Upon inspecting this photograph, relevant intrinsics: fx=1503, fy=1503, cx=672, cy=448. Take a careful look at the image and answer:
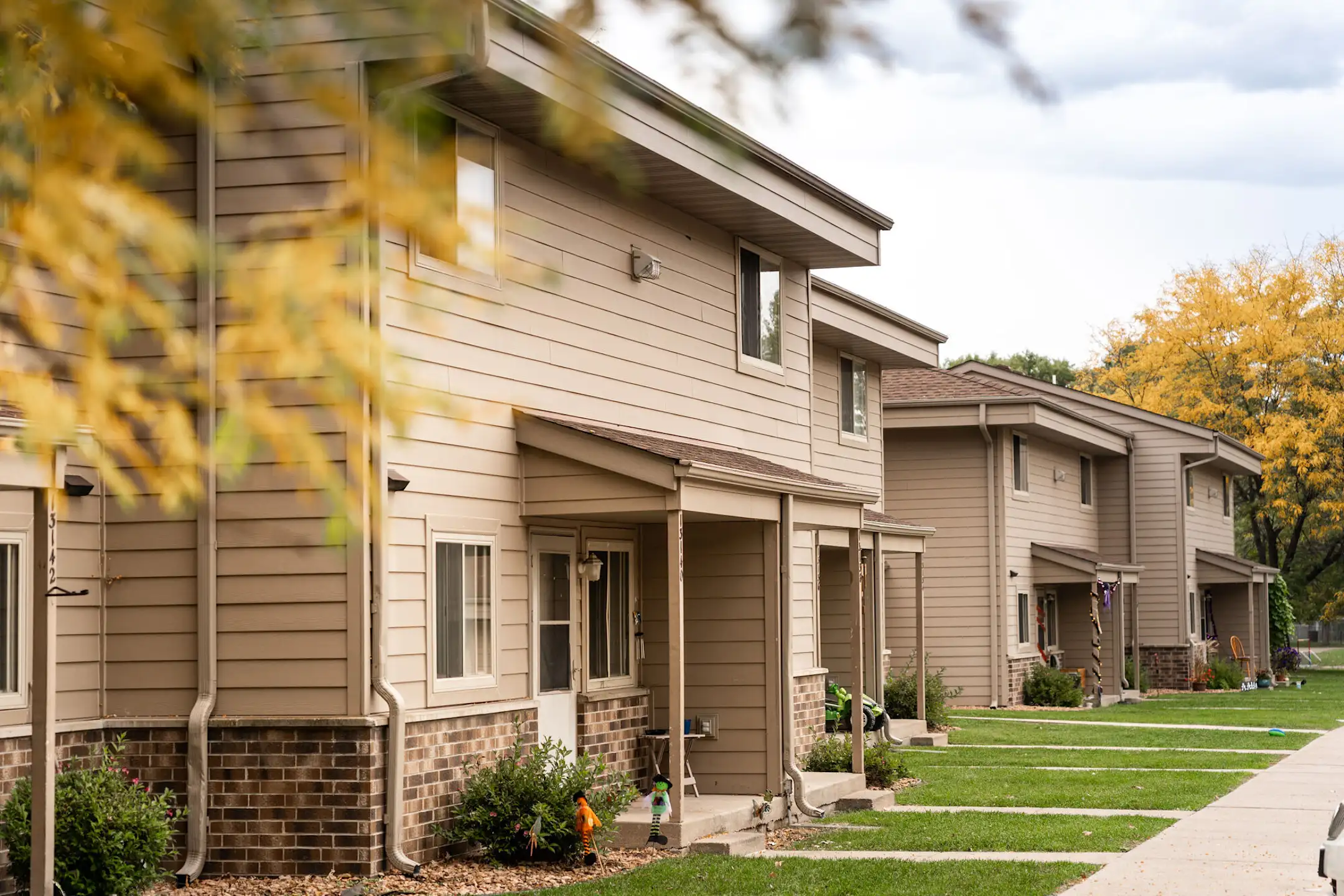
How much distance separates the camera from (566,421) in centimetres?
1205

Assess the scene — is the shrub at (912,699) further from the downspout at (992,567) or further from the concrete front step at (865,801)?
the concrete front step at (865,801)

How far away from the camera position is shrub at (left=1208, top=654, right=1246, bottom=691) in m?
34.4

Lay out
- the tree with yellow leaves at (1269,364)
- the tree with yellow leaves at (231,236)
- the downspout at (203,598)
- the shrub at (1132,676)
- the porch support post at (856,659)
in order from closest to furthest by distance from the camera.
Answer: the tree with yellow leaves at (231,236) → the downspout at (203,598) → the porch support post at (856,659) → the shrub at (1132,676) → the tree with yellow leaves at (1269,364)

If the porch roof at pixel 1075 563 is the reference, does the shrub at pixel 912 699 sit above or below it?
below

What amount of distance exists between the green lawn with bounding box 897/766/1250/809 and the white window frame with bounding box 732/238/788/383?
454cm

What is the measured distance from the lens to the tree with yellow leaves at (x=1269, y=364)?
131 ft

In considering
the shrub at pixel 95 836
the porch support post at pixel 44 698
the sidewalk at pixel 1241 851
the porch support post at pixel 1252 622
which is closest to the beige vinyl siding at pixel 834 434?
the sidewalk at pixel 1241 851

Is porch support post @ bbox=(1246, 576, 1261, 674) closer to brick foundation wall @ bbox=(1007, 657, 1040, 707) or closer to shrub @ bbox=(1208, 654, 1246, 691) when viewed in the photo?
shrub @ bbox=(1208, 654, 1246, 691)

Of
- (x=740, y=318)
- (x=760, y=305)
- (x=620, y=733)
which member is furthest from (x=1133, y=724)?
(x=620, y=733)

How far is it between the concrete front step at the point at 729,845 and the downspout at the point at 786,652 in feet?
4.22

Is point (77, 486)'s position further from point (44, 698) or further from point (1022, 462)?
point (1022, 462)

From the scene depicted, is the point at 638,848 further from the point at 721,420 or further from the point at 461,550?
the point at 721,420

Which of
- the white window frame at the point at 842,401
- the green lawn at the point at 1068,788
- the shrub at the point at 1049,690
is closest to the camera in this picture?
the green lawn at the point at 1068,788

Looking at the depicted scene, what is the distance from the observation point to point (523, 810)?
10.5m
